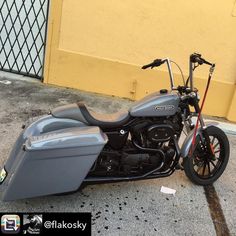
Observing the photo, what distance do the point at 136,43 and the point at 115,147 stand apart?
261 centimetres

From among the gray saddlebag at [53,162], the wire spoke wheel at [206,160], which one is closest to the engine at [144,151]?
the gray saddlebag at [53,162]

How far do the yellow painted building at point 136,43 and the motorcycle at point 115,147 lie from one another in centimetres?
198

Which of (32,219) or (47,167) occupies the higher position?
(47,167)

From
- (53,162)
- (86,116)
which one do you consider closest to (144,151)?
(86,116)

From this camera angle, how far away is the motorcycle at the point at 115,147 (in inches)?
96.7

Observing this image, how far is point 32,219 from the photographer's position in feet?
8.09

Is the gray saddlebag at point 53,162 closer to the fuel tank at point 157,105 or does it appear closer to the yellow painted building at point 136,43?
the fuel tank at point 157,105

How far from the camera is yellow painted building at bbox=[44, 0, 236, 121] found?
483 centimetres

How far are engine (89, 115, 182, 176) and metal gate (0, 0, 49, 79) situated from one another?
10.2ft

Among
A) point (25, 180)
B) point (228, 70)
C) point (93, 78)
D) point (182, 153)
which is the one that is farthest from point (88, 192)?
point (228, 70)

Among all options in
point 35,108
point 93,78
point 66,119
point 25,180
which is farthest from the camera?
point 93,78

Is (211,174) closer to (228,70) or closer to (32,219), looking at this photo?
(32,219)

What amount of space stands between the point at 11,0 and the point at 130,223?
4225mm

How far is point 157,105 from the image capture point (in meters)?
2.78
